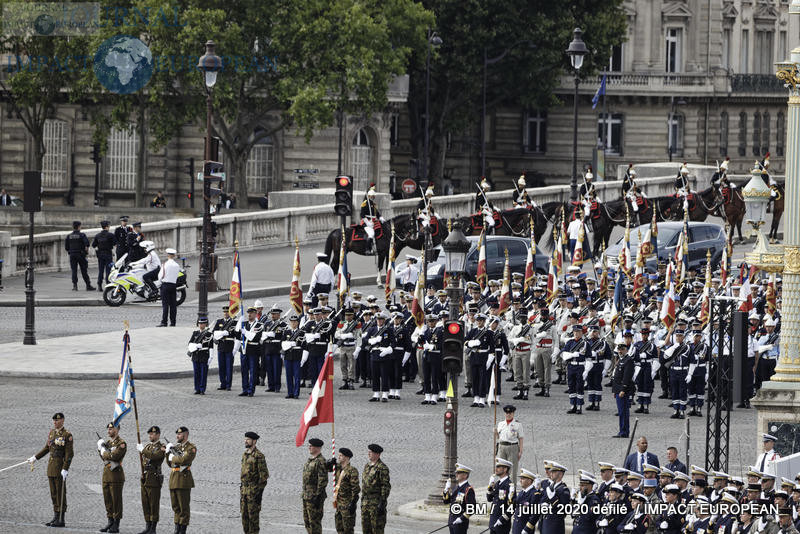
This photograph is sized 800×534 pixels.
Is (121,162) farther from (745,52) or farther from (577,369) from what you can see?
(577,369)

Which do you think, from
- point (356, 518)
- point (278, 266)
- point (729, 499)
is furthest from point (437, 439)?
point (278, 266)

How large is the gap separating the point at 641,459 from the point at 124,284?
21638 millimetres

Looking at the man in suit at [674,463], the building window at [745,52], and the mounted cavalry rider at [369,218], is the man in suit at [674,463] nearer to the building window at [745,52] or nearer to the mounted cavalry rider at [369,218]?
the mounted cavalry rider at [369,218]

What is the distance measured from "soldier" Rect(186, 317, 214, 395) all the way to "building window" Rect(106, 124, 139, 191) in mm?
40253

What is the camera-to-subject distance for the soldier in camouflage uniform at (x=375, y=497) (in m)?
21.5

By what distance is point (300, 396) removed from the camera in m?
32.4

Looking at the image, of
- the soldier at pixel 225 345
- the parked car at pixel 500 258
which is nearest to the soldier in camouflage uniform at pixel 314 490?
the soldier at pixel 225 345

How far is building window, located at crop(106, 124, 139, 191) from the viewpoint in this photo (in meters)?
71.4

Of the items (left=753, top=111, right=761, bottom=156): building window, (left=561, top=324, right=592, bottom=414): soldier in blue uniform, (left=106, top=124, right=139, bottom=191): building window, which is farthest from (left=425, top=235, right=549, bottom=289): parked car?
(left=753, top=111, right=761, bottom=156): building window

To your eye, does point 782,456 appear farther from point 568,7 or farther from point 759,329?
point 568,7

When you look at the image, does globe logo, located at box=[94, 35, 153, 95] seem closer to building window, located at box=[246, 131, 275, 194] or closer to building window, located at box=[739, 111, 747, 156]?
building window, located at box=[246, 131, 275, 194]

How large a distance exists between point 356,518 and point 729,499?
582 cm

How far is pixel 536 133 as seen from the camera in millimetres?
86688

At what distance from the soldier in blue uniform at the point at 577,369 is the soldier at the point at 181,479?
9.85 metres
